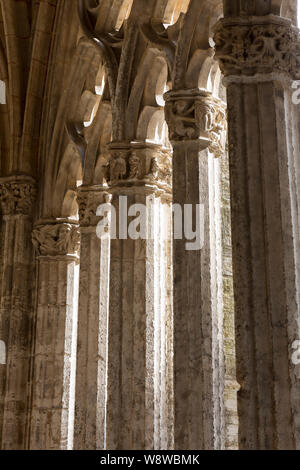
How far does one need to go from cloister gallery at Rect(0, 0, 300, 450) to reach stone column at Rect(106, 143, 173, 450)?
0.05ft

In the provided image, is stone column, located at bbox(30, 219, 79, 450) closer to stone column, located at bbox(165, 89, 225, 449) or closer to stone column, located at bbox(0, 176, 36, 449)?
stone column, located at bbox(0, 176, 36, 449)

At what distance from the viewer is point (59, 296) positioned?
35.3 ft

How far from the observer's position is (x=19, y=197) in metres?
11.2

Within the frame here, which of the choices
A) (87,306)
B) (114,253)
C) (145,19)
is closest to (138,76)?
(145,19)

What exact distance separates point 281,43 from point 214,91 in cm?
170

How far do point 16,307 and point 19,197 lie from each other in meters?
1.50

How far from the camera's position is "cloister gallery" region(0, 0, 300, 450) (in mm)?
5551

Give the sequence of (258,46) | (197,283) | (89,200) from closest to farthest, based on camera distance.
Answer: (258,46) → (197,283) → (89,200)

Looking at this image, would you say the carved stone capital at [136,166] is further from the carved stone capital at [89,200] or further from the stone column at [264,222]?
the stone column at [264,222]

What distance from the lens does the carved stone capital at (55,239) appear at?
1087 cm

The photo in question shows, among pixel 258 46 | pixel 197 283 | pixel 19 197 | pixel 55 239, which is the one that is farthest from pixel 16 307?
pixel 258 46

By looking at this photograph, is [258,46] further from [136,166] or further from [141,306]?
[141,306]

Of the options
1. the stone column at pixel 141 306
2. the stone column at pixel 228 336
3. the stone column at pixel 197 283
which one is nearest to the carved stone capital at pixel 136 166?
the stone column at pixel 141 306

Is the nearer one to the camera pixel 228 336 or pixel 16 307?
pixel 228 336
